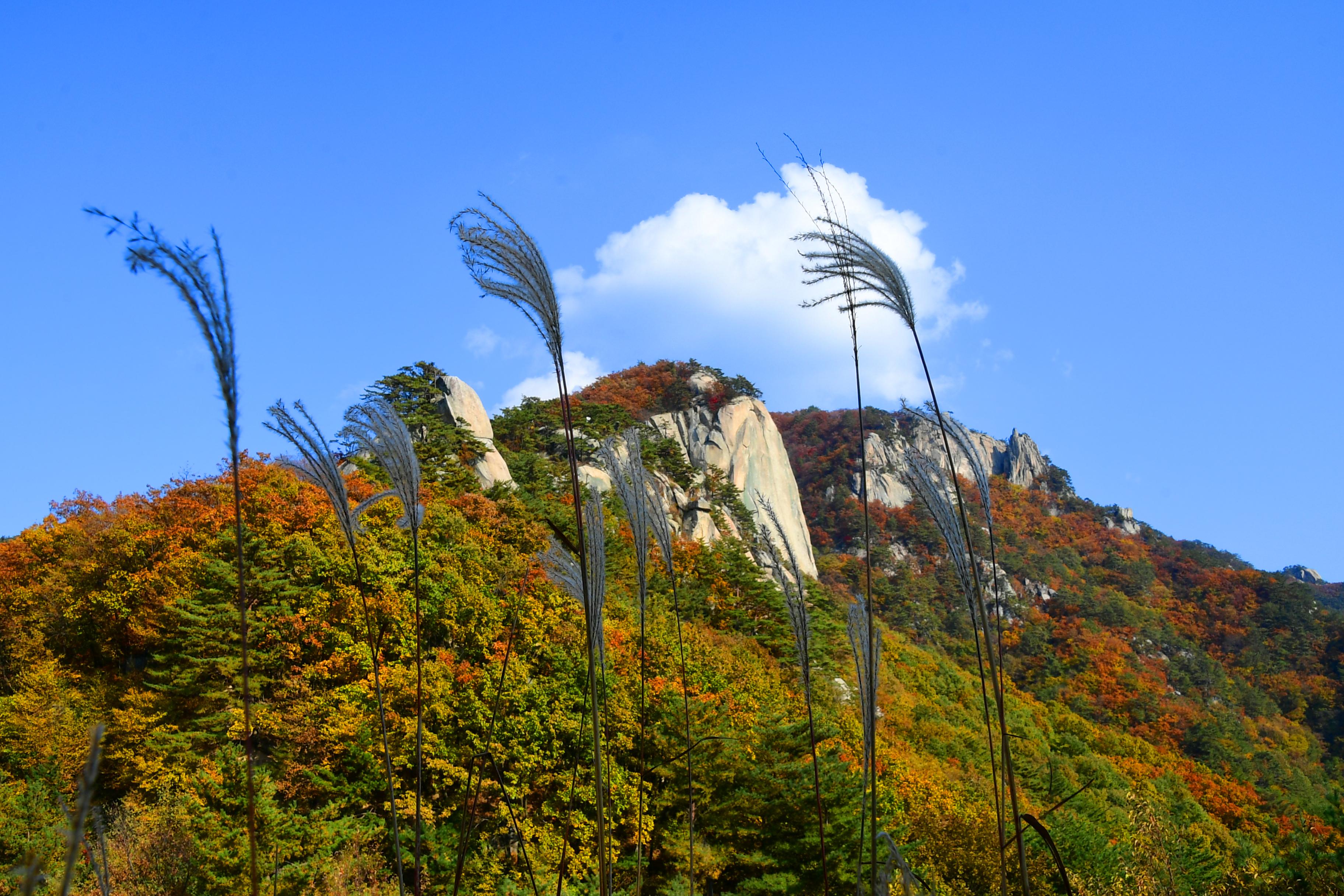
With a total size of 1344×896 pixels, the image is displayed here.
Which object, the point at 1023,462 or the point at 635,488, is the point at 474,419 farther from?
the point at 1023,462

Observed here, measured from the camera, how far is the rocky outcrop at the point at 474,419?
25.0m

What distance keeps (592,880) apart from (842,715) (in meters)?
6.49

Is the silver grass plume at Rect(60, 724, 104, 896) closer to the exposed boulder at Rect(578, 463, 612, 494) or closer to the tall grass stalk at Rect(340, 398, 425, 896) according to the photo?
the tall grass stalk at Rect(340, 398, 425, 896)

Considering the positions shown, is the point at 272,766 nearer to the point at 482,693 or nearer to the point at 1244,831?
the point at 482,693

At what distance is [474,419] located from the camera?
27.7 metres

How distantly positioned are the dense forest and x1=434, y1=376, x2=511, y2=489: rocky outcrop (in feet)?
1.63

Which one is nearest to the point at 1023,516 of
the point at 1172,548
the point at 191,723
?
the point at 1172,548

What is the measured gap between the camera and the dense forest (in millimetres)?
11070

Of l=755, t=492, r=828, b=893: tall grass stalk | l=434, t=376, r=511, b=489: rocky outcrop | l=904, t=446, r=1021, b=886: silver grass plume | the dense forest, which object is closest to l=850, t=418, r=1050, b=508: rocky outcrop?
l=434, t=376, r=511, b=489: rocky outcrop

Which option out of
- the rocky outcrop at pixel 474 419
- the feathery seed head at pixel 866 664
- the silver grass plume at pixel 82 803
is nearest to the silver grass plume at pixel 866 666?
the feathery seed head at pixel 866 664

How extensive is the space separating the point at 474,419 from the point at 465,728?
51.8 ft

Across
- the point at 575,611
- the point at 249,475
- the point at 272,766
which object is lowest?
the point at 272,766

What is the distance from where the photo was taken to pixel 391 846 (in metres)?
12.6

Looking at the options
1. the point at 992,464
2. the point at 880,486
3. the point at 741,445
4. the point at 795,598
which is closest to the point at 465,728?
the point at 795,598
